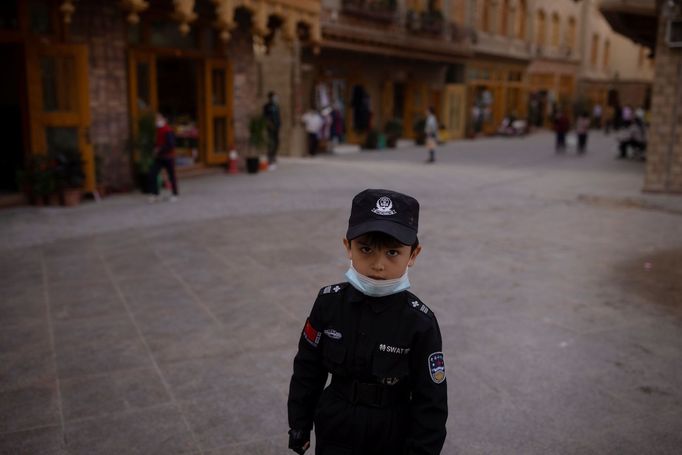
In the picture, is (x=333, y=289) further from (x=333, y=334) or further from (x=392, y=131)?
(x=392, y=131)

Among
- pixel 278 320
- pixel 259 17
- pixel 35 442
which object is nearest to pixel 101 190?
pixel 259 17

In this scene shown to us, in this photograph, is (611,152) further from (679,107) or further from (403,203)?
(403,203)

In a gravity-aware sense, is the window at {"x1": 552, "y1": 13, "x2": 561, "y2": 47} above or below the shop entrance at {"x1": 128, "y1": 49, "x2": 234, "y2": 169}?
above

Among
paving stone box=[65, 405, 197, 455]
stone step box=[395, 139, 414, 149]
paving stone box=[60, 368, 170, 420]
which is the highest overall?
stone step box=[395, 139, 414, 149]

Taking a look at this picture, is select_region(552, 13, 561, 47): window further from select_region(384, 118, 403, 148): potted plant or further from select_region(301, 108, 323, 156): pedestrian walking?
select_region(301, 108, 323, 156): pedestrian walking

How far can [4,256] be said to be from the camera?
7.93 meters

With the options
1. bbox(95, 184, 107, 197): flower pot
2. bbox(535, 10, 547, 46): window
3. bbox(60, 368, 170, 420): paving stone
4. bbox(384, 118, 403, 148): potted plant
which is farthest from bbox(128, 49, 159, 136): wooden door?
bbox(535, 10, 547, 46): window

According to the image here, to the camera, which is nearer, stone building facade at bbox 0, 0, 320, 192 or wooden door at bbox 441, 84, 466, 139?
stone building facade at bbox 0, 0, 320, 192

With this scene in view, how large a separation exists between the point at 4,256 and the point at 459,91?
2469cm

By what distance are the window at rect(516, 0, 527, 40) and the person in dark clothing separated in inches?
1110

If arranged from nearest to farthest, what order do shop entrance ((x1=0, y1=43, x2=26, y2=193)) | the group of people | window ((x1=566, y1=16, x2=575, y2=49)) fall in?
shop entrance ((x1=0, y1=43, x2=26, y2=193)) → the group of people → window ((x1=566, y1=16, x2=575, y2=49))

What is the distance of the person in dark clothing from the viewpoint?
38.2ft

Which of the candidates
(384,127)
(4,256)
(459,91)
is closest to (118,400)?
(4,256)

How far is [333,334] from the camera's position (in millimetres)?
2453
